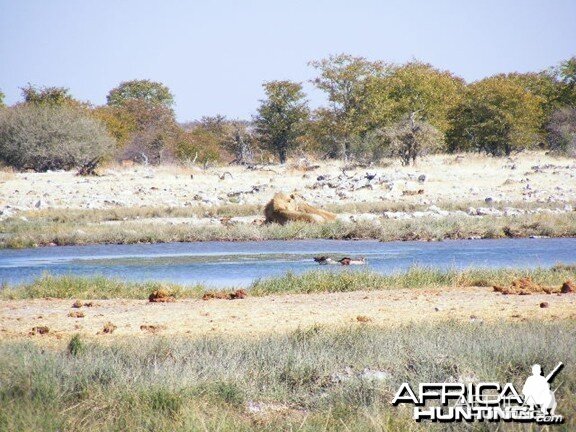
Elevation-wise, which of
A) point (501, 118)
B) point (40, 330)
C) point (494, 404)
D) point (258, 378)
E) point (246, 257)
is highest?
point (501, 118)

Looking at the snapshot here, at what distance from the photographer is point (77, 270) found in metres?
21.6

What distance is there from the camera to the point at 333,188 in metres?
42.7

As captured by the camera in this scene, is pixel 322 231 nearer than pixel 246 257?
No

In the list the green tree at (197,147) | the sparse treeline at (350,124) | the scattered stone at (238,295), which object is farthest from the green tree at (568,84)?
the scattered stone at (238,295)

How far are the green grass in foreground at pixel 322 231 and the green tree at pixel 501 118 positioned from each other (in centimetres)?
3322

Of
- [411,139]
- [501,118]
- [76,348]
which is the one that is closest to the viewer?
[76,348]

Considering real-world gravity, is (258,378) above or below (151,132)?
below

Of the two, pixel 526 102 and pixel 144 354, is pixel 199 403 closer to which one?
pixel 144 354

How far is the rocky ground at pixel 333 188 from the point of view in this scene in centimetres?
3838

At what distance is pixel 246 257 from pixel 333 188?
1878 cm

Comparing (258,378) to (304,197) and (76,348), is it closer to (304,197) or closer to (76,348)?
(76,348)

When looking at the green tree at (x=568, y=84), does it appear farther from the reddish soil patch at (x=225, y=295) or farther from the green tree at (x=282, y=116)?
the reddish soil patch at (x=225, y=295)

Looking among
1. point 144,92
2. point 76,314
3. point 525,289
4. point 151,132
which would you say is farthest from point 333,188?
point 144,92

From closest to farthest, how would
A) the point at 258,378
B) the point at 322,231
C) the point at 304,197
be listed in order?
the point at 258,378, the point at 322,231, the point at 304,197
